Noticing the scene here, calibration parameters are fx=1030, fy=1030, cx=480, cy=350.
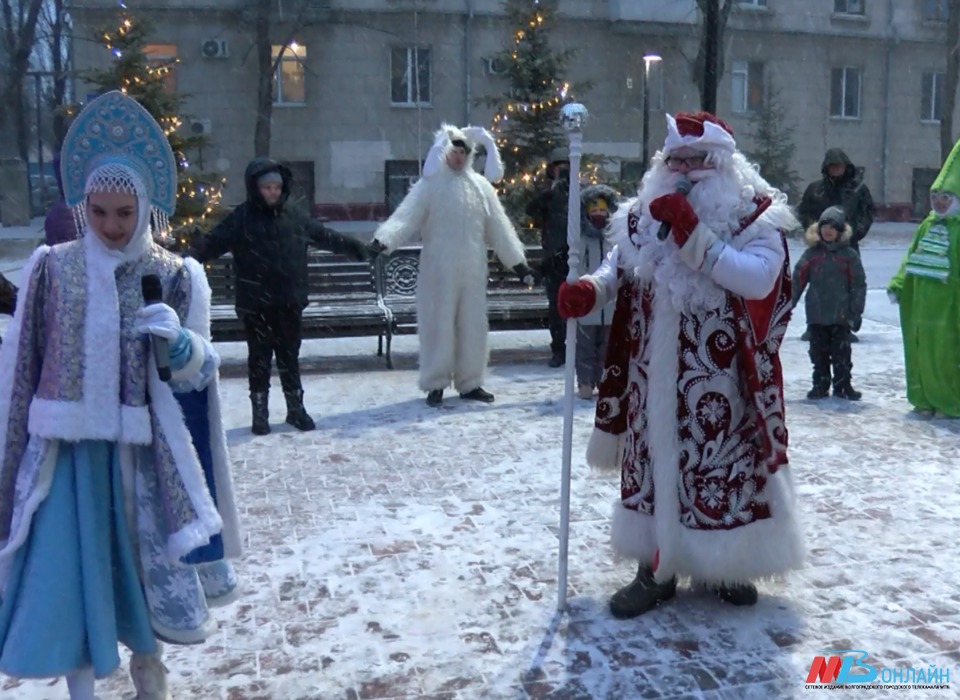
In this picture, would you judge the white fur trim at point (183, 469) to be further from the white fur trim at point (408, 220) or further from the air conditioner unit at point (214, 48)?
the air conditioner unit at point (214, 48)

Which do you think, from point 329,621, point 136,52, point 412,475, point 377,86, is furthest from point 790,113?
point 329,621

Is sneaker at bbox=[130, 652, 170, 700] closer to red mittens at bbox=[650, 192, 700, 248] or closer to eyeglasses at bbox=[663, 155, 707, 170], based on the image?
red mittens at bbox=[650, 192, 700, 248]

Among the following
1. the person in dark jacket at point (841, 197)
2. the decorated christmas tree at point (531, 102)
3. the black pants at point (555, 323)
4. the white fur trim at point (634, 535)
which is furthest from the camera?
the decorated christmas tree at point (531, 102)

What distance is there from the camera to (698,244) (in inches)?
151

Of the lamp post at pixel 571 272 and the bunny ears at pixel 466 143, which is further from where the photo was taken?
the bunny ears at pixel 466 143

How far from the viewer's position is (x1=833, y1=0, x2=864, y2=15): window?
30.5m

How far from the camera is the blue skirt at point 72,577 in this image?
3.05 metres

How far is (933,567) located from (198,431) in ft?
11.1

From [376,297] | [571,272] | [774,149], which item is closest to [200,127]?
[774,149]

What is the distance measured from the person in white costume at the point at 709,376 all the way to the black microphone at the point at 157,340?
1.62 meters

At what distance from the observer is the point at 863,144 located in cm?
3119

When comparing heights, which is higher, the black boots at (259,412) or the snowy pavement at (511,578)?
the black boots at (259,412)

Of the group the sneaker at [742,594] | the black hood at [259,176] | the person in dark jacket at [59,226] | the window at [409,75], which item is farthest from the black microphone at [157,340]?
the window at [409,75]

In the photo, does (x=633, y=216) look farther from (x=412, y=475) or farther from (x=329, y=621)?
(x=412, y=475)
